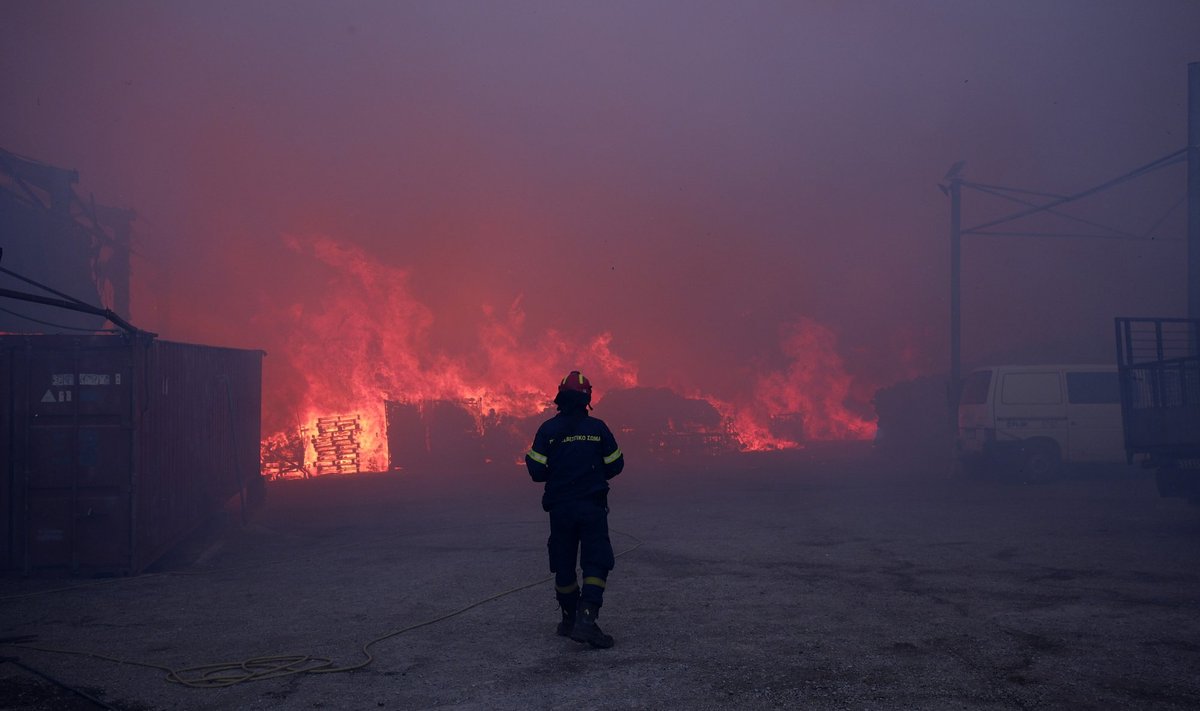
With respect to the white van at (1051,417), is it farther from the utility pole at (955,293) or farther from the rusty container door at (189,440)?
the rusty container door at (189,440)

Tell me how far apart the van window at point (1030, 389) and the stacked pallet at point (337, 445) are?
48.3ft

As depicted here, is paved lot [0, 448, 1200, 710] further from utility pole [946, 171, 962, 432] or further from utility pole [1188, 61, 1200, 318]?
utility pole [946, 171, 962, 432]

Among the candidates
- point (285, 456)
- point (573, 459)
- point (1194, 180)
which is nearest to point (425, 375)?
point (285, 456)

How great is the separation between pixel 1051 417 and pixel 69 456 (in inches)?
592

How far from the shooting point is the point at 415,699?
15.2 feet

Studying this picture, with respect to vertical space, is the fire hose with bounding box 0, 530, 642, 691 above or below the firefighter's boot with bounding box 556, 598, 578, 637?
below

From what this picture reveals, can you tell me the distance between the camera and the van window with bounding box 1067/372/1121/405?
15008mm

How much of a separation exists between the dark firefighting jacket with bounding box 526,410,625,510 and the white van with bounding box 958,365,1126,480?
11.6 meters

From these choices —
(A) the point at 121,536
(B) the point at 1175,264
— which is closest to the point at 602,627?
(A) the point at 121,536

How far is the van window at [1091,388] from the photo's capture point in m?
15.0

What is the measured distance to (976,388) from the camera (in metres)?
15.8

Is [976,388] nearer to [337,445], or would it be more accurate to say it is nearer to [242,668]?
[242,668]

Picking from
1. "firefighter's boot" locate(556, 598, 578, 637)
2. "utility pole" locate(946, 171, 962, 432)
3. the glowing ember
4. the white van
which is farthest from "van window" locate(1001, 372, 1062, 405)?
"firefighter's boot" locate(556, 598, 578, 637)

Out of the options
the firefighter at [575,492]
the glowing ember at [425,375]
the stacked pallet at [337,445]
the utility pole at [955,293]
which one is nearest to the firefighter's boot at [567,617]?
the firefighter at [575,492]
